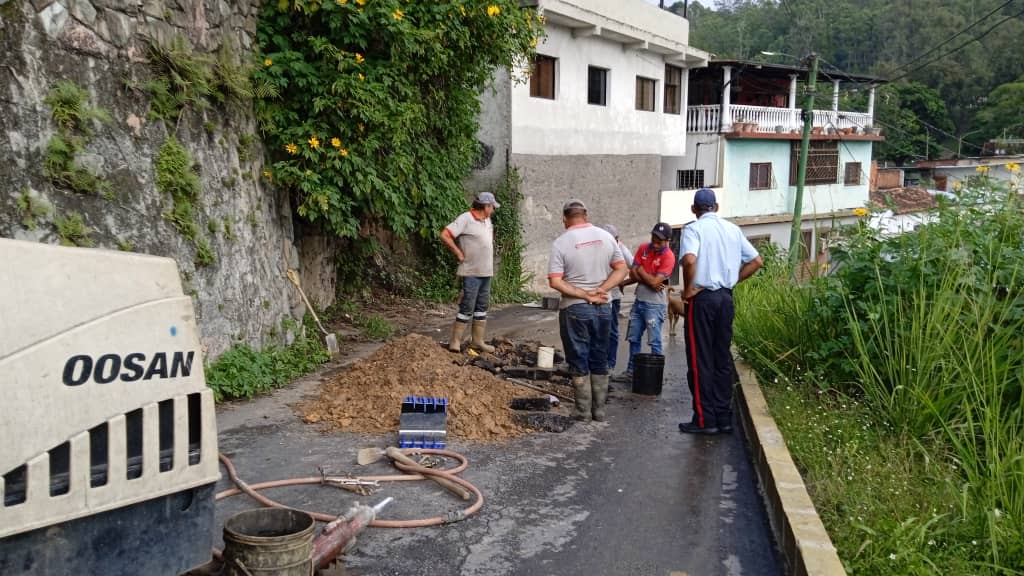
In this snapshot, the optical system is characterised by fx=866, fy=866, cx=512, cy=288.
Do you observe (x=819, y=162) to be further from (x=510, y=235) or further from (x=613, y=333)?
(x=613, y=333)

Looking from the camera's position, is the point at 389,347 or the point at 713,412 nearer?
the point at 713,412

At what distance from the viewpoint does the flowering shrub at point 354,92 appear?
31.4 feet

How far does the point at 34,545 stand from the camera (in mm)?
3041

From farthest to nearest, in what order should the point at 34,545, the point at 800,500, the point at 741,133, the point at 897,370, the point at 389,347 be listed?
1. the point at 741,133
2. the point at 389,347
3. the point at 897,370
4. the point at 800,500
5. the point at 34,545

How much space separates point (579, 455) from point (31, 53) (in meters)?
5.22

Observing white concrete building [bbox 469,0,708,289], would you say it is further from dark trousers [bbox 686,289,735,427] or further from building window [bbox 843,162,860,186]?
Answer: building window [bbox 843,162,860,186]

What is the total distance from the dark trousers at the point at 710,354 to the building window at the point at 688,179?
22744mm

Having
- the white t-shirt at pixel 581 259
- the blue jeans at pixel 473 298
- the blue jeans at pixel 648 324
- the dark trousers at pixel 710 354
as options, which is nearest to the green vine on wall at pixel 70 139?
the white t-shirt at pixel 581 259

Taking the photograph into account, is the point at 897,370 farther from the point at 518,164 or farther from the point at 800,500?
the point at 518,164

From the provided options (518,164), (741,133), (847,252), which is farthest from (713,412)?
(741,133)

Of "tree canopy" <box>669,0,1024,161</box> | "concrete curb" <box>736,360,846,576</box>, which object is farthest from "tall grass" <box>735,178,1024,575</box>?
"tree canopy" <box>669,0,1024,161</box>

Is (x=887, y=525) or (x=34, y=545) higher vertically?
(x=34, y=545)

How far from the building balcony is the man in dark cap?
67.9 ft

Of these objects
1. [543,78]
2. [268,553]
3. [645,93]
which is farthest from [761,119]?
[268,553]
